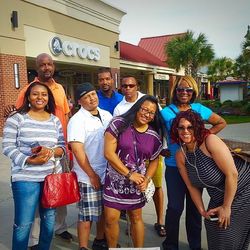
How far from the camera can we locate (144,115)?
3.02 metres

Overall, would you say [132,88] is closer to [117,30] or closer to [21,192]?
[21,192]

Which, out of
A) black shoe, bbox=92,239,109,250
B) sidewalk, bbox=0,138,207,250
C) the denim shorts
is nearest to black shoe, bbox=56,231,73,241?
sidewalk, bbox=0,138,207,250

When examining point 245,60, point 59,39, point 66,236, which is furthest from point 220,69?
point 66,236

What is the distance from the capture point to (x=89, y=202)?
329cm

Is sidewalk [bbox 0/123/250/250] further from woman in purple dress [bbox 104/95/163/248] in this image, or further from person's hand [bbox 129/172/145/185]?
person's hand [bbox 129/172/145/185]

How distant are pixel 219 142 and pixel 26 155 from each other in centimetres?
158

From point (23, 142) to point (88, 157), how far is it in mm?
606

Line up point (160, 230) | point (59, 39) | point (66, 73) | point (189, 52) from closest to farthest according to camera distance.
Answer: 1. point (160, 230)
2. point (59, 39)
3. point (66, 73)
4. point (189, 52)

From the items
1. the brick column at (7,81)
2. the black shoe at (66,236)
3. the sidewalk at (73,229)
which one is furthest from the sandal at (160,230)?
the brick column at (7,81)

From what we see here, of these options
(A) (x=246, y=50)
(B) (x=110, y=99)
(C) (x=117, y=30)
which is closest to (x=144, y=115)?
(B) (x=110, y=99)

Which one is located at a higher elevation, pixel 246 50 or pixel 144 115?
pixel 246 50

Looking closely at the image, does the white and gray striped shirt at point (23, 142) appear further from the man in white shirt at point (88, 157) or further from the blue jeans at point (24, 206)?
the man in white shirt at point (88, 157)

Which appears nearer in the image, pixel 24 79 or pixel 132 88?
pixel 132 88

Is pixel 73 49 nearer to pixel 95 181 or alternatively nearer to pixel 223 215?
pixel 95 181
